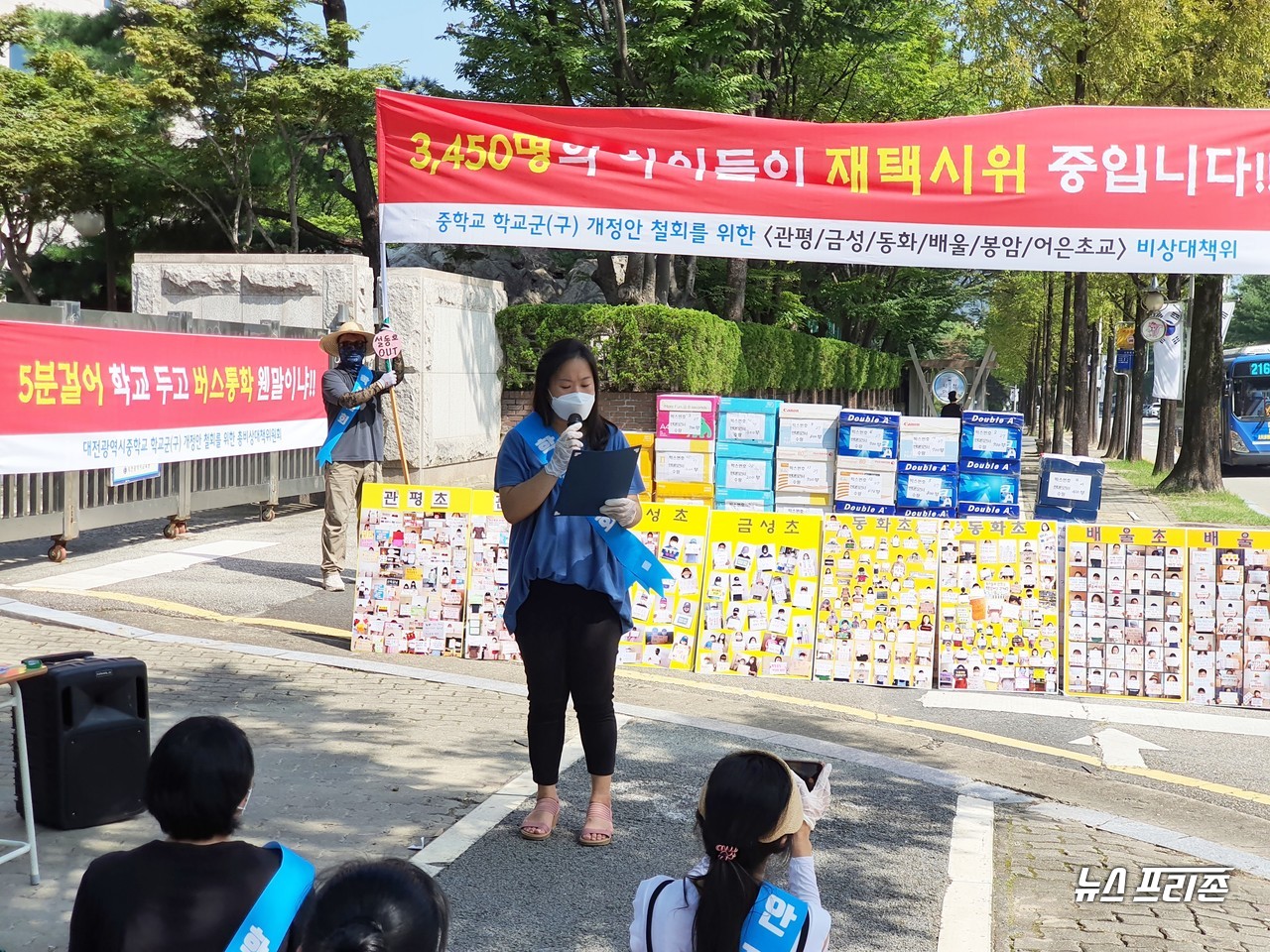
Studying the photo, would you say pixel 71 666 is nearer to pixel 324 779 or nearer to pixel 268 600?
pixel 324 779

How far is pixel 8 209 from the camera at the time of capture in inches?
1168

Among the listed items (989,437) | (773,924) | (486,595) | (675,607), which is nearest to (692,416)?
(989,437)

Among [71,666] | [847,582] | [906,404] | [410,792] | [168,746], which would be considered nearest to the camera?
[168,746]

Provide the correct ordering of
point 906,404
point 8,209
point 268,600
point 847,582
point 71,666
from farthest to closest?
point 906,404
point 8,209
point 268,600
point 847,582
point 71,666

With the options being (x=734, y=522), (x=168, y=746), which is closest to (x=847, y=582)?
(x=734, y=522)

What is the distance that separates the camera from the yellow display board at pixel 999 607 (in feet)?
27.0

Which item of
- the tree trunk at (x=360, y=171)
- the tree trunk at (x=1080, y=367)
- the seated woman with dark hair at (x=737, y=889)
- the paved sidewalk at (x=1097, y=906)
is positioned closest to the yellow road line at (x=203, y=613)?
the paved sidewalk at (x=1097, y=906)

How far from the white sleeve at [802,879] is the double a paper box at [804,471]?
28.6 feet

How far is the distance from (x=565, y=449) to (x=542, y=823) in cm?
151

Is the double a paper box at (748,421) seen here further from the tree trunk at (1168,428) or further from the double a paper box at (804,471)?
the tree trunk at (1168,428)

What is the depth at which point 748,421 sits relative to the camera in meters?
11.5

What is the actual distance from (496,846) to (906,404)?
208ft

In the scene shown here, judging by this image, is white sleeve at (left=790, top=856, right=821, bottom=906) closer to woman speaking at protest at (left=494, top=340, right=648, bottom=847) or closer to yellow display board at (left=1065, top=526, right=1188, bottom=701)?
woman speaking at protest at (left=494, top=340, right=648, bottom=847)

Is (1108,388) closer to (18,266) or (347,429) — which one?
(18,266)
